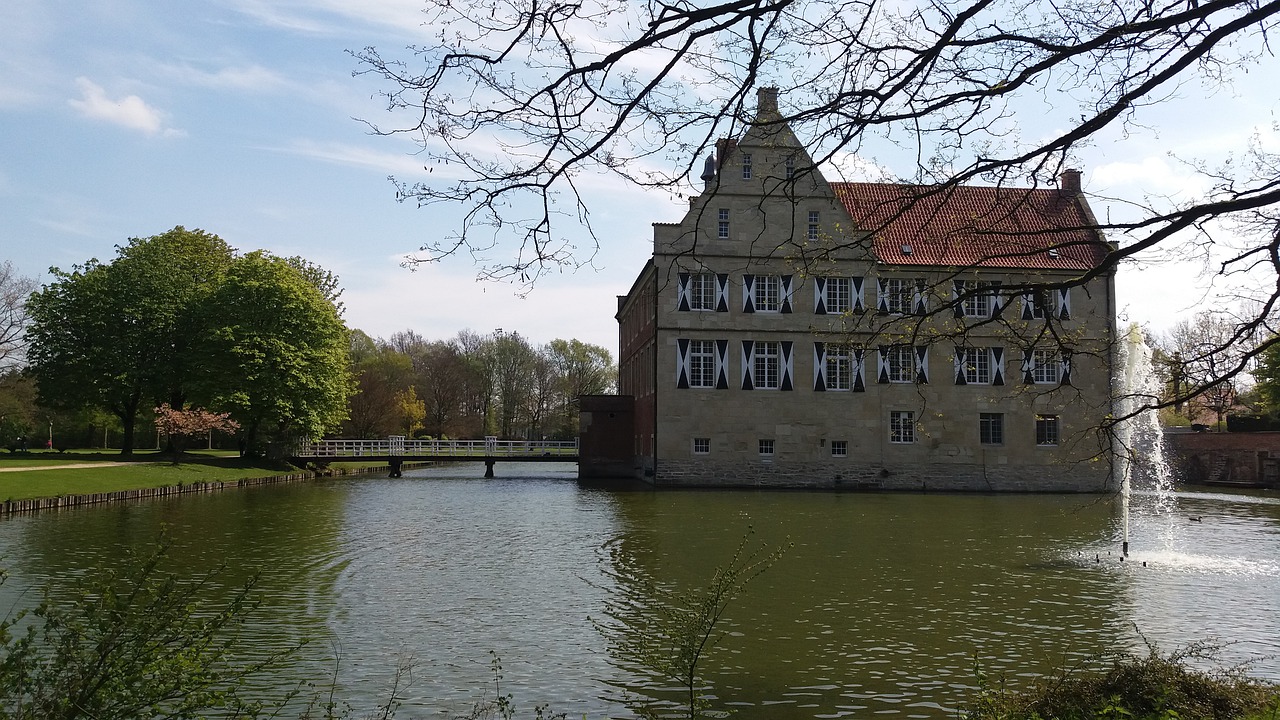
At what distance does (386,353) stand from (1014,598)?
57432mm

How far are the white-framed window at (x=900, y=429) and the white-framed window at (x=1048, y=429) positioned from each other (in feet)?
15.3

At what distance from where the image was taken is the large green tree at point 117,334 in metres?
38.6

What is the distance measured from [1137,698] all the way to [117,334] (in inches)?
1620

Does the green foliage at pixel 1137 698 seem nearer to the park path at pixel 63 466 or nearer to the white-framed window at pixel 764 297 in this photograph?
the white-framed window at pixel 764 297

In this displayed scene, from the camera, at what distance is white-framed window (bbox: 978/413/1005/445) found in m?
34.7

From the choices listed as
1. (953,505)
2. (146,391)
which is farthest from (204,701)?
(146,391)

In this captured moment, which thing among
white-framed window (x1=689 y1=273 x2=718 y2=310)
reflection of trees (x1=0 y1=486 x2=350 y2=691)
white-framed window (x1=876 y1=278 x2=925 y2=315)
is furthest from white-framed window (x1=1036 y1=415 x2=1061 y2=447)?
white-framed window (x1=876 y1=278 x2=925 y2=315)

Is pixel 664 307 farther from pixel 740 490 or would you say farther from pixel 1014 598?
pixel 1014 598

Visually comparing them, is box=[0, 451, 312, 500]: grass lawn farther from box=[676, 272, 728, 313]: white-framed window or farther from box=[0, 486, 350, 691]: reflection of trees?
box=[676, 272, 728, 313]: white-framed window

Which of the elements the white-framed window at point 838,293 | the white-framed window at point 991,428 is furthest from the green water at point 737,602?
the white-framed window at point 838,293

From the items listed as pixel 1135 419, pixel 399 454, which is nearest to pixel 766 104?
pixel 1135 419

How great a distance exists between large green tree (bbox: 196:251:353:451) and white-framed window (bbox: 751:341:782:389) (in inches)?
724

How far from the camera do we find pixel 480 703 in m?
7.52

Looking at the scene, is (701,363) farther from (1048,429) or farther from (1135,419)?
(1135,419)
